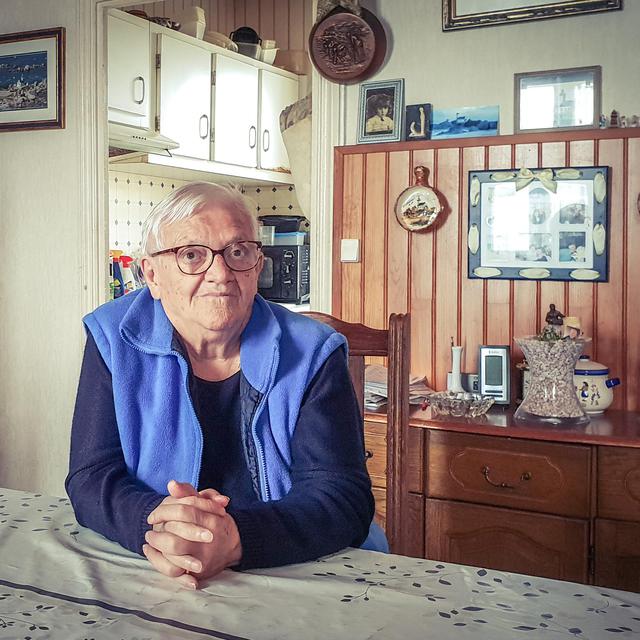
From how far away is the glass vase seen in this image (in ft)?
7.29

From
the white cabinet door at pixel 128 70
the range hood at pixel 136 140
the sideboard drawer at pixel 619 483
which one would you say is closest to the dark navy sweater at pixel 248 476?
the sideboard drawer at pixel 619 483

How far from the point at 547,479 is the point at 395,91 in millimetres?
1349

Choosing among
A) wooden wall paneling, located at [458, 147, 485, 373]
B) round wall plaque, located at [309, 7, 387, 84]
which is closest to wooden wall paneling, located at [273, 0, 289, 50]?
round wall plaque, located at [309, 7, 387, 84]

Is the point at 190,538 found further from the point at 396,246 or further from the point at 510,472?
the point at 396,246

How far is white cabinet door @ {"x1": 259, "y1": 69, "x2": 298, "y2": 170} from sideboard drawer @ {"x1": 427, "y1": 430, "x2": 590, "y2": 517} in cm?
267

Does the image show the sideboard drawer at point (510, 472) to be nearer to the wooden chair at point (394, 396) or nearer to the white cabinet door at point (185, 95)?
the wooden chair at point (394, 396)

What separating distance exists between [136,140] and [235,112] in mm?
974

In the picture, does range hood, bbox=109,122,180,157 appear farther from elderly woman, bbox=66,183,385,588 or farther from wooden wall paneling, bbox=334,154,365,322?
elderly woman, bbox=66,183,385,588

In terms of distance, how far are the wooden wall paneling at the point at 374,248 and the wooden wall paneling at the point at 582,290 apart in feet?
1.99

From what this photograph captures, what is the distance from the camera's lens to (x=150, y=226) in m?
1.39

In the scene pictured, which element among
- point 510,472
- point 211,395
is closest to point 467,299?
point 510,472

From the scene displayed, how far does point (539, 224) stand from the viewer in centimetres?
254

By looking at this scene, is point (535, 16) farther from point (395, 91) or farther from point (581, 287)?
point (581, 287)

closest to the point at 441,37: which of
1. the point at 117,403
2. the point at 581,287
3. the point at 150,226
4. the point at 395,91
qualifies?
the point at 395,91
